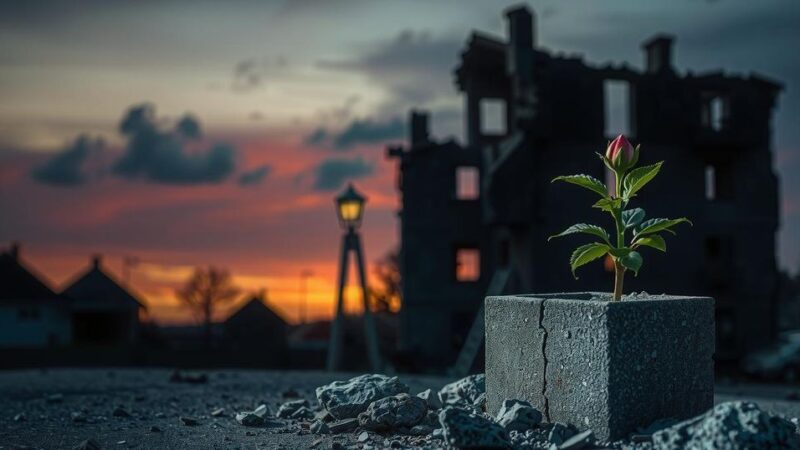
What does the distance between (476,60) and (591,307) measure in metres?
23.2

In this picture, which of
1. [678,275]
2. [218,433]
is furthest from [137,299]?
[218,433]

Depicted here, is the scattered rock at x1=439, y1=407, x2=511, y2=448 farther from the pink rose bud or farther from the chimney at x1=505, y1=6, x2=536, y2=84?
the chimney at x1=505, y1=6, x2=536, y2=84

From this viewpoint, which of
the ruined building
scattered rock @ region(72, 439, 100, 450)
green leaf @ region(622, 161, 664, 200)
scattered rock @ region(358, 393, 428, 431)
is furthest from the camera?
the ruined building

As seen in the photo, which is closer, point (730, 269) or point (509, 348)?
point (509, 348)

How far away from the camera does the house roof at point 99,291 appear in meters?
39.5

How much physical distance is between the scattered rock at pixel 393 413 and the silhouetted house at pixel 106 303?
109ft

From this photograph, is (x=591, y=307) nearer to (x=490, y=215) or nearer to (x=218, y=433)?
(x=218, y=433)

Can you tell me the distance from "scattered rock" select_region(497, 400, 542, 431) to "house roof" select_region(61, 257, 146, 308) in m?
34.8

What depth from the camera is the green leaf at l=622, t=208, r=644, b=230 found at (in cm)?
779

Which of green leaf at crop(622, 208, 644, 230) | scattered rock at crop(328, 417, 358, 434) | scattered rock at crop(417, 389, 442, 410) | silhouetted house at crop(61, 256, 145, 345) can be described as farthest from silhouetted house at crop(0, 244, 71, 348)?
green leaf at crop(622, 208, 644, 230)

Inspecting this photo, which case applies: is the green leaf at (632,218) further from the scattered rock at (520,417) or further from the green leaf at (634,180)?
the scattered rock at (520,417)

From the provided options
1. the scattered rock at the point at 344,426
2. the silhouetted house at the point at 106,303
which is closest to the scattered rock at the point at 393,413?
the scattered rock at the point at 344,426

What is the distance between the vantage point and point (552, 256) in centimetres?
2612

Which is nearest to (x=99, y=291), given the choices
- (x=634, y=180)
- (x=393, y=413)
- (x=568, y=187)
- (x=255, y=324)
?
(x=255, y=324)
